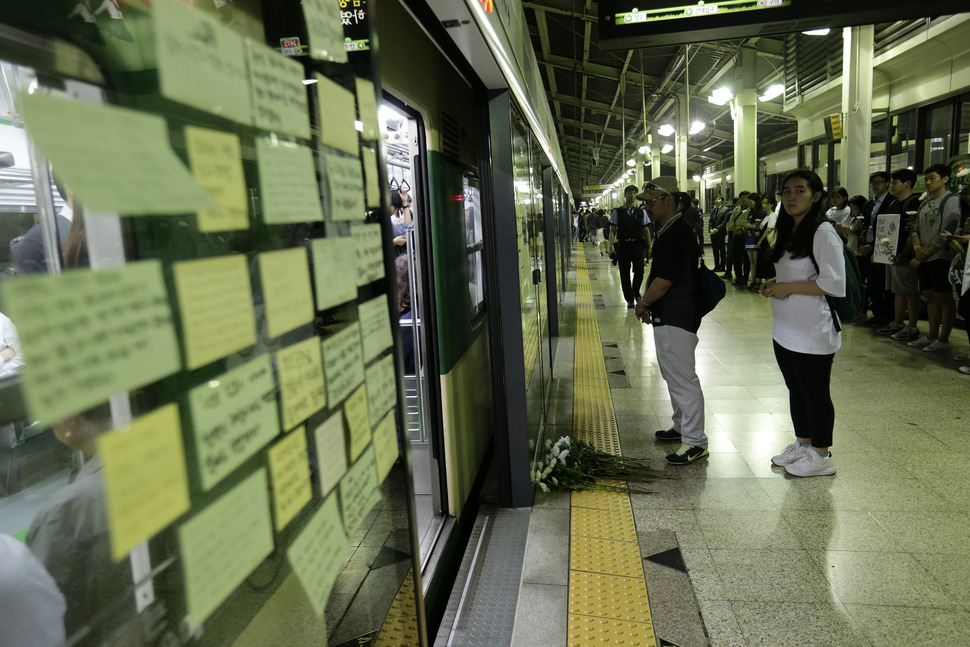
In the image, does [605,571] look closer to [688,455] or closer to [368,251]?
[688,455]

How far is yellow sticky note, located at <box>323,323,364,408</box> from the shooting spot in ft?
3.06

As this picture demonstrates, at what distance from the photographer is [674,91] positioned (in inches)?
588

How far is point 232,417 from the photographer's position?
68 centimetres

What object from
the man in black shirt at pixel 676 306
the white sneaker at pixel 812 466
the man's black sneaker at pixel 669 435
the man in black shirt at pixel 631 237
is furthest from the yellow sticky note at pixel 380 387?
the man in black shirt at pixel 631 237

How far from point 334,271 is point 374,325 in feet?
0.63

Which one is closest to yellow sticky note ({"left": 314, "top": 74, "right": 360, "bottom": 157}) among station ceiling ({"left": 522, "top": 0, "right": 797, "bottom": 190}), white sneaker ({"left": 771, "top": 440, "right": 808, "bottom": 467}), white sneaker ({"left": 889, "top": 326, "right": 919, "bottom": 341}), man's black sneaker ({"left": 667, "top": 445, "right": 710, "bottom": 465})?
man's black sneaker ({"left": 667, "top": 445, "right": 710, "bottom": 465})

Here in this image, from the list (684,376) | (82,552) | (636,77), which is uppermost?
(636,77)

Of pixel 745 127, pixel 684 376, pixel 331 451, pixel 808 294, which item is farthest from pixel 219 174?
pixel 745 127

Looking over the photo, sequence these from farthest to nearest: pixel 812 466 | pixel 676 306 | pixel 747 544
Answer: pixel 676 306 → pixel 812 466 → pixel 747 544

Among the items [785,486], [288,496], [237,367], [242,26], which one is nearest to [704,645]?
[785,486]

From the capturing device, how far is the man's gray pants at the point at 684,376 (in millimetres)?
3557

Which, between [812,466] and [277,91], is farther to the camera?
[812,466]

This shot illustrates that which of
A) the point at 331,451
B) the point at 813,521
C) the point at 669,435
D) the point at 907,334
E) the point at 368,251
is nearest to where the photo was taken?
the point at 331,451

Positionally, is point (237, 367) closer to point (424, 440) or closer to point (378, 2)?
point (378, 2)
